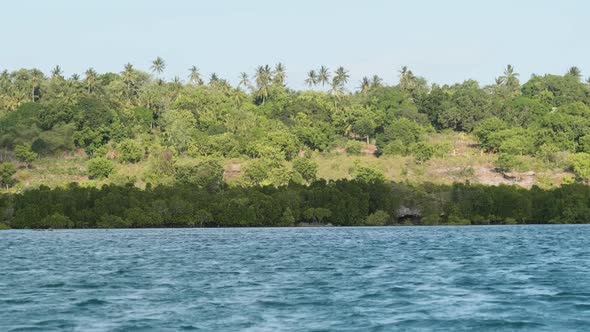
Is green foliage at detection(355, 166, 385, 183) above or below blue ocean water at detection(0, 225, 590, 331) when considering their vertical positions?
above

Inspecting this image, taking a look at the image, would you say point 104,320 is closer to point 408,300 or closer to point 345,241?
point 408,300

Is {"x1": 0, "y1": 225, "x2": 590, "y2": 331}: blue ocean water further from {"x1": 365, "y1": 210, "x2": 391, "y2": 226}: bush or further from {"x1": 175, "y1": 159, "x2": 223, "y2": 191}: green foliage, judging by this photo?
{"x1": 175, "y1": 159, "x2": 223, "y2": 191}: green foliage

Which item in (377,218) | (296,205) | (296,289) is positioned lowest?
(296,289)

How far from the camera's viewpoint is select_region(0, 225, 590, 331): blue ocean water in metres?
42.0

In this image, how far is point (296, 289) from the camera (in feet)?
183

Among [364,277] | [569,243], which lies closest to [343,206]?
[569,243]

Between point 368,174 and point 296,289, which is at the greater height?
point 368,174

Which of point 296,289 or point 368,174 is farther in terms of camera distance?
point 368,174

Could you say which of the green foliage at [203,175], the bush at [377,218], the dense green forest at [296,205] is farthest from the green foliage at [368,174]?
the green foliage at [203,175]

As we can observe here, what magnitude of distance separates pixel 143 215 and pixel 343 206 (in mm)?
36558

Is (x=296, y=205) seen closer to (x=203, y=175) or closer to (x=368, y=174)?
(x=368, y=174)

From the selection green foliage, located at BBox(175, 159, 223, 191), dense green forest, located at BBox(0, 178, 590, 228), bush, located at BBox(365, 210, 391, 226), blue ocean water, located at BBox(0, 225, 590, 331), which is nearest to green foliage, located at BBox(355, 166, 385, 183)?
dense green forest, located at BBox(0, 178, 590, 228)

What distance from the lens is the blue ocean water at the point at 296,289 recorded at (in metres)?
42.0

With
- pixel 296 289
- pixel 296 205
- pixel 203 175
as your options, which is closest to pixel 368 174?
pixel 296 205
